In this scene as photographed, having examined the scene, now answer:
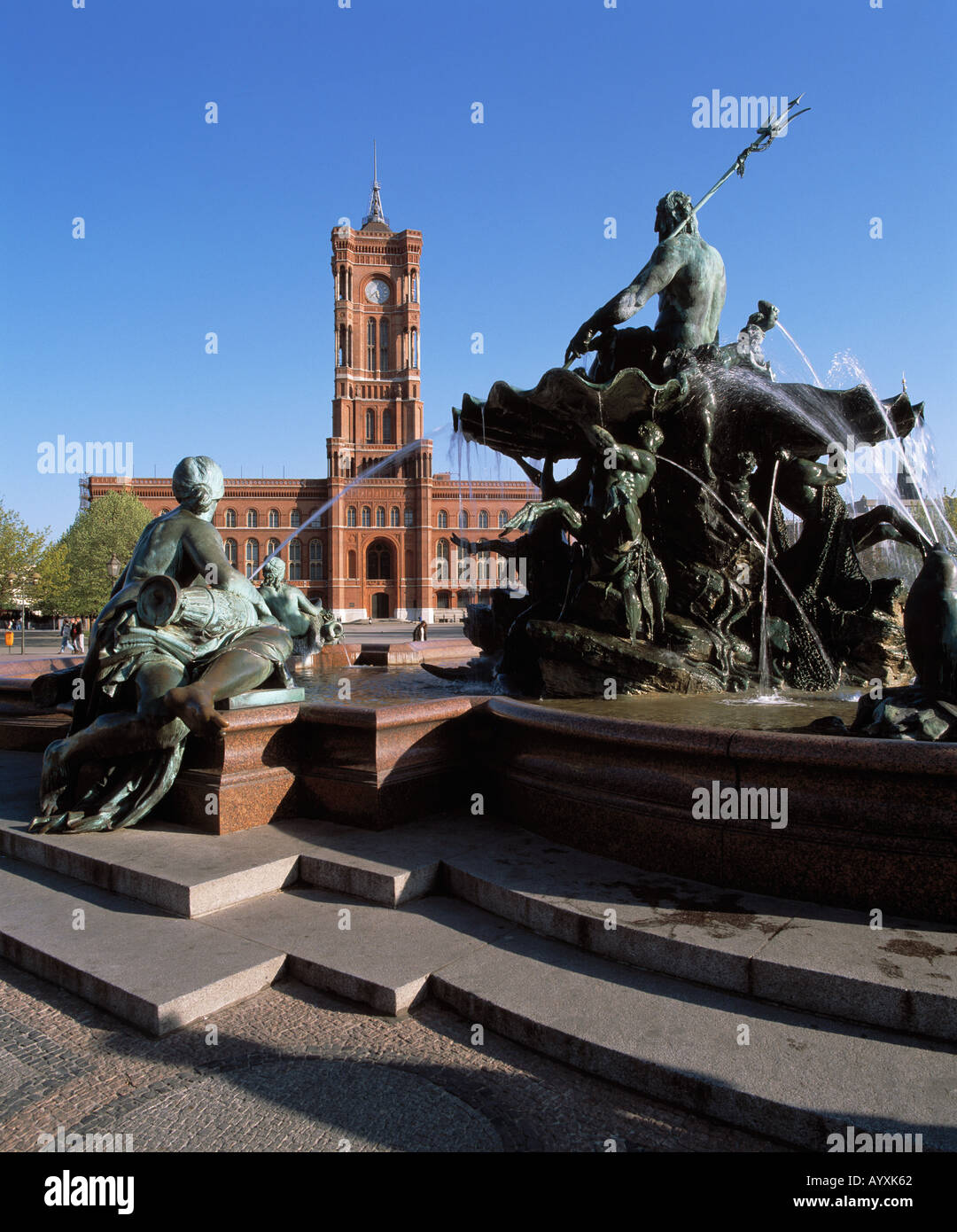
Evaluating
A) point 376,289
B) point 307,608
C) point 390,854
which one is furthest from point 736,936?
point 376,289

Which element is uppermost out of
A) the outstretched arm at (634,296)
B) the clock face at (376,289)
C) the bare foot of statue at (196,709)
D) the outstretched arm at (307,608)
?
the clock face at (376,289)

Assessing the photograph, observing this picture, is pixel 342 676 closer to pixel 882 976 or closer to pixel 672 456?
pixel 672 456

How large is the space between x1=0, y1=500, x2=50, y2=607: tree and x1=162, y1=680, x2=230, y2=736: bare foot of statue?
122 ft

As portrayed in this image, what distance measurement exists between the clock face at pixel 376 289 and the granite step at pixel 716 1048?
9465 cm

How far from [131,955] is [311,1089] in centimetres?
113

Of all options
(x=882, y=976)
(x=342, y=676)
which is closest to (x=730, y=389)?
(x=342, y=676)

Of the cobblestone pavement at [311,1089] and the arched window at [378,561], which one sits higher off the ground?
the arched window at [378,561]

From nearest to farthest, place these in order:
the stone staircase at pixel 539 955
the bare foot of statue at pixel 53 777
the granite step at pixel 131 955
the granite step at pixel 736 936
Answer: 1. the stone staircase at pixel 539 955
2. the granite step at pixel 736 936
3. the granite step at pixel 131 955
4. the bare foot of statue at pixel 53 777

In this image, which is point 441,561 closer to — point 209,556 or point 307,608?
point 307,608

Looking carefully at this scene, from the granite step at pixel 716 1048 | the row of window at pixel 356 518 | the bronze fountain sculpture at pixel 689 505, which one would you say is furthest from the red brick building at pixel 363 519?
the granite step at pixel 716 1048

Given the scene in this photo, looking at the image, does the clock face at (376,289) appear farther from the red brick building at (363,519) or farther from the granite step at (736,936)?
the granite step at (736,936)

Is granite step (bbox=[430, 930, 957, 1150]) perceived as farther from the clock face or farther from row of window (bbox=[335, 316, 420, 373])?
the clock face

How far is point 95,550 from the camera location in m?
49.8

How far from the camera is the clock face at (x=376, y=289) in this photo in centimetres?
8938
